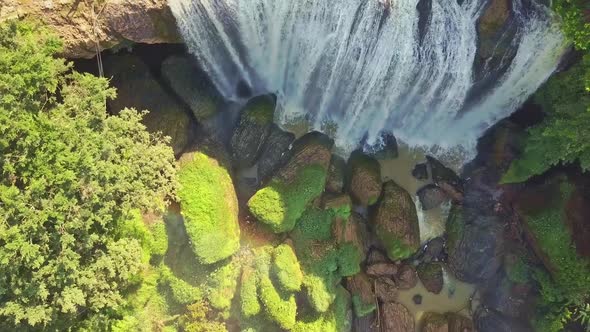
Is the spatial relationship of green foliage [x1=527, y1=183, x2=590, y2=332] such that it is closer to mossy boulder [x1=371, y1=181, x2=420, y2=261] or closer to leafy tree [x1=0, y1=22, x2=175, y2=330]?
mossy boulder [x1=371, y1=181, x2=420, y2=261]

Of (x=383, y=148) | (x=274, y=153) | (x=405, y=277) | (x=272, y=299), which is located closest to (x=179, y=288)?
(x=272, y=299)

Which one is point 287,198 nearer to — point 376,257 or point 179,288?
point 376,257

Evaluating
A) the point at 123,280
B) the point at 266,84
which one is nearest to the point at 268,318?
the point at 123,280

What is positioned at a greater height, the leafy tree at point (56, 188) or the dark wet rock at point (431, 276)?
the leafy tree at point (56, 188)

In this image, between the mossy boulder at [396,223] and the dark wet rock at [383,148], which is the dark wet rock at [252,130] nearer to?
the dark wet rock at [383,148]

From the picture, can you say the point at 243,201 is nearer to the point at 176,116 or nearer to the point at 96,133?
the point at 176,116

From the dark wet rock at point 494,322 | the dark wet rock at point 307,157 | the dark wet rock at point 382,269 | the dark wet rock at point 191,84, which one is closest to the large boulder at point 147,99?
the dark wet rock at point 191,84

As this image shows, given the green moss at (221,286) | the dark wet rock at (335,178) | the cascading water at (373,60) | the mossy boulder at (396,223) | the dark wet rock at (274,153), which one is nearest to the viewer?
the cascading water at (373,60)
